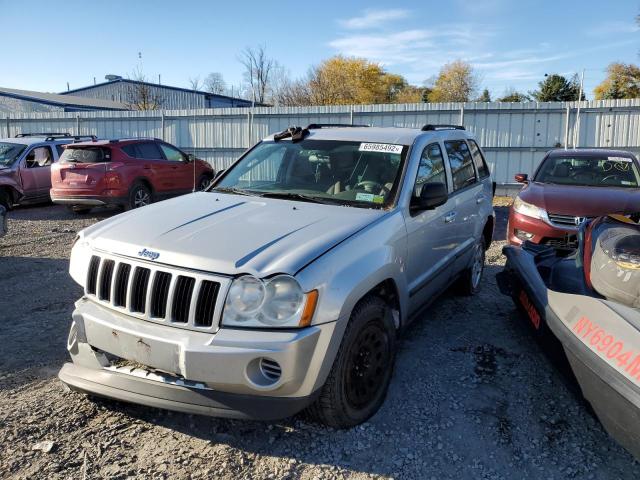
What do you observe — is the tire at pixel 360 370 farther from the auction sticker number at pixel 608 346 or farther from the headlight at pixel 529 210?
the headlight at pixel 529 210

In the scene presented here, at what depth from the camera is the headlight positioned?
6.44 meters

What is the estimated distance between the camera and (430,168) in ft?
14.1

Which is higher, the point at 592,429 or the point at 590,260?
the point at 590,260

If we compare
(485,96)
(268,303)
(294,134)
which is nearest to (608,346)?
(268,303)

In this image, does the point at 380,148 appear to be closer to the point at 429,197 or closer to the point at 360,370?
the point at 429,197

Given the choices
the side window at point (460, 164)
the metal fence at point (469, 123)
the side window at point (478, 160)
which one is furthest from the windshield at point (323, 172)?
the metal fence at point (469, 123)

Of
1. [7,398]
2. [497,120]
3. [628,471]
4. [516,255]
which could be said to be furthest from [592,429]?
[497,120]

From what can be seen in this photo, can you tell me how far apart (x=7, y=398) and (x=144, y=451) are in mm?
1199

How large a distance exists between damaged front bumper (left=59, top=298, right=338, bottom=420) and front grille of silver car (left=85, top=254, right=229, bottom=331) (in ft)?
0.20

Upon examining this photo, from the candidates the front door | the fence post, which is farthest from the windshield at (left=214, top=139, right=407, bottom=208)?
the fence post

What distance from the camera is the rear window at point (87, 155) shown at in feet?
35.2

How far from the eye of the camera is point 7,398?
3.36 m

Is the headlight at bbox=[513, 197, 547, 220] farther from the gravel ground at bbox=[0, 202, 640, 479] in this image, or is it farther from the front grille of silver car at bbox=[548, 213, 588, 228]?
the gravel ground at bbox=[0, 202, 640, 479]

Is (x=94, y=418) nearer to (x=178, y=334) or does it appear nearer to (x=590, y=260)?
(x=178, y=334)
